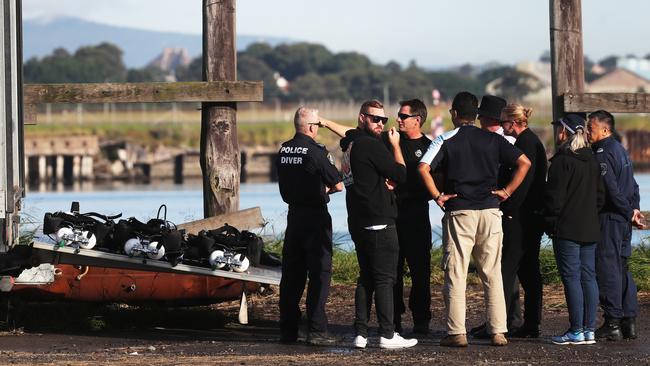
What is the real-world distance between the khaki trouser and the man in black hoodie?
0.36m

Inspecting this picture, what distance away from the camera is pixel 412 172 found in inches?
401

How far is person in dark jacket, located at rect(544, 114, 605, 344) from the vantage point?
9555mm

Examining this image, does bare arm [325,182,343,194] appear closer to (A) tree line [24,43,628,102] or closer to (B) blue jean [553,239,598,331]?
(B) blue jean [553,239,598,331]

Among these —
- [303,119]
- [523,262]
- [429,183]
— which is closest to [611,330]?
[523,262]

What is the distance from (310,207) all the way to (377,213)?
0.53 meters

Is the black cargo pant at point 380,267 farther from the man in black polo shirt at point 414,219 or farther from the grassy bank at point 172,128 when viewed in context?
the grassy bank at point 172,128

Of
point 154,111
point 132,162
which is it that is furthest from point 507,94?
point 132,162

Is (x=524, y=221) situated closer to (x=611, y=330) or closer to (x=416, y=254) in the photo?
(x=416, y=254)

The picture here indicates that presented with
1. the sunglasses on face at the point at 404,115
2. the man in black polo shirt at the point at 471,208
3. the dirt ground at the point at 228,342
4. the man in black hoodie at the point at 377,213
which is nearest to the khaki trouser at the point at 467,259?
the man in black polo shirt at the point at 471,208

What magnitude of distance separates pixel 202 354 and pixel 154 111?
72835mm

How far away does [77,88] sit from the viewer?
1202cm

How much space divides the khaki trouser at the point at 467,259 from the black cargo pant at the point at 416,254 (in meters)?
0.74

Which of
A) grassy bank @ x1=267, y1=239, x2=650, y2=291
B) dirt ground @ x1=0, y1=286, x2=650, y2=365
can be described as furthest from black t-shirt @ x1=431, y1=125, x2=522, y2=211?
grassy bank @ x1=267, y1=239, x2=650, y2=291

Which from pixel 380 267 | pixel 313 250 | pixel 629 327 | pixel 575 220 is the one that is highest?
pixel 575 220
